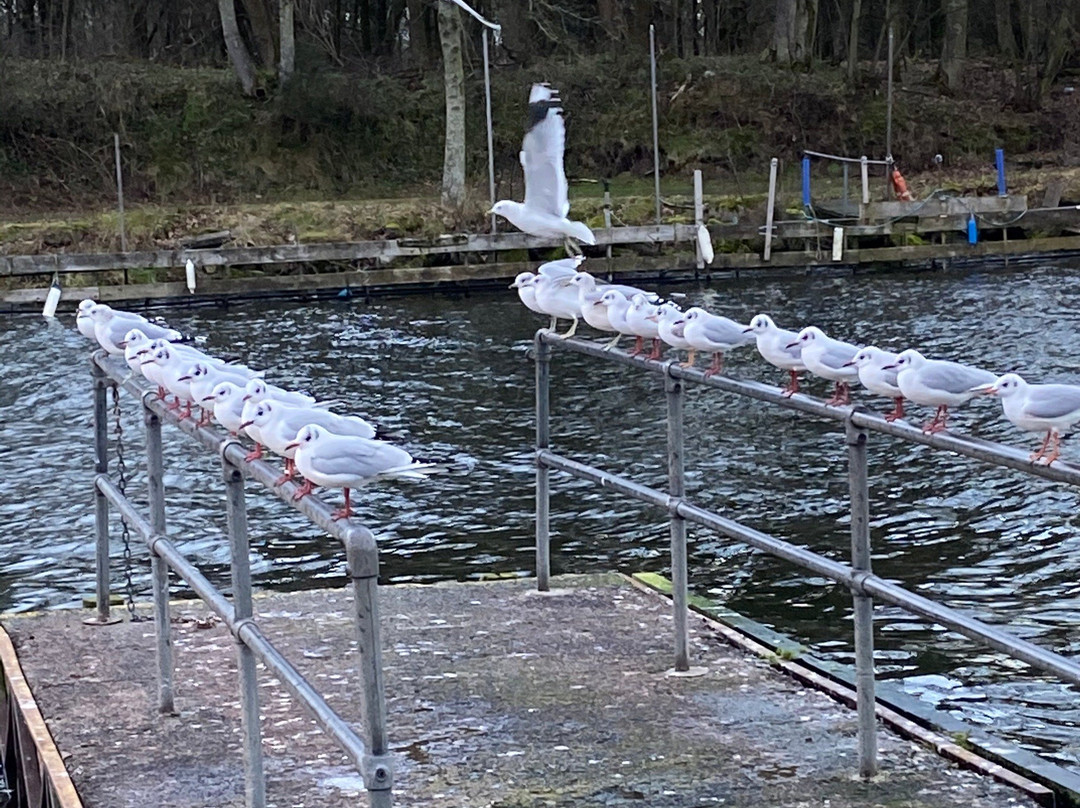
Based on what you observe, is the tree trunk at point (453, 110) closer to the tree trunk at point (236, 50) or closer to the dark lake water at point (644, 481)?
the tree trunk at point (236, 50)

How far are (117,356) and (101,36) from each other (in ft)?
133

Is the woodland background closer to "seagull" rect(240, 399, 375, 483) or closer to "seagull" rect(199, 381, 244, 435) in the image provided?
"seagull" rect(199, 381, 244, 435)

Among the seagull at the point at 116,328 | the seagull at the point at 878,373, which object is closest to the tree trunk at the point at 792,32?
the seagull at the point at 116,328

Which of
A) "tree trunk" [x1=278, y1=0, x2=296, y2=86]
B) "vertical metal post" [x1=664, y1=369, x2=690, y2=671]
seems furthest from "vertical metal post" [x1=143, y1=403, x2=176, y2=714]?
"tree trunk" [x1=278, y1=0, x2=296, y2=86]

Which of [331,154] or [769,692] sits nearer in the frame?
[769,692]

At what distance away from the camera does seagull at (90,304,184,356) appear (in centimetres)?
982

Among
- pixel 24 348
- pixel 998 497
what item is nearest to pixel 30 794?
pixel 998 497

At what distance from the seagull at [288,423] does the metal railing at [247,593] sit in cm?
13

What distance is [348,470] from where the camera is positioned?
559 centimetres

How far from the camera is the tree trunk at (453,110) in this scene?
35.8 m

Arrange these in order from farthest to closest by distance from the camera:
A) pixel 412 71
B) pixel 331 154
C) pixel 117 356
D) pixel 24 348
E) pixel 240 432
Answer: pixel 412 71
pixel 331 154
pixel 24 348
pixel 117 356
pixel 240 432

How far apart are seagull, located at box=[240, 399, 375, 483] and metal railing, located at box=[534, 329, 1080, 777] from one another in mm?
1571

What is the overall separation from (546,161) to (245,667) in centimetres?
606

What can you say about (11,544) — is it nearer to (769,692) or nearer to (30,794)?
(30,794)
